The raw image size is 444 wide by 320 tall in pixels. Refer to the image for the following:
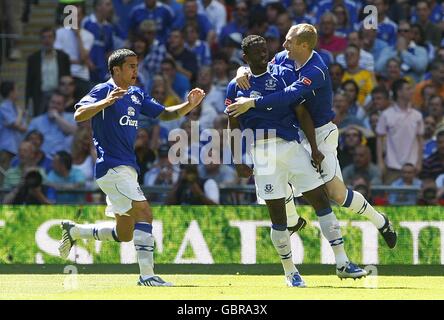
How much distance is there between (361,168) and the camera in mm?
17344

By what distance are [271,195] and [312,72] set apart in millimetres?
1272

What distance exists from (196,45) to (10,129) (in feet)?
11.0

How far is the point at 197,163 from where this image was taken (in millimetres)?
17234

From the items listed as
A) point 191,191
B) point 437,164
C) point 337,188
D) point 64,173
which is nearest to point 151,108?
point 337,188

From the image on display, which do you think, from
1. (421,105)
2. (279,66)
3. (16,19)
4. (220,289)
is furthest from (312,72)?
(16,19)

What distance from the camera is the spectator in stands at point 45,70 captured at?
751 inches

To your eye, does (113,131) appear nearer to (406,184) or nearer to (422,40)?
(406,184)

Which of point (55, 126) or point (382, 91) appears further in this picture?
point (55, 126)

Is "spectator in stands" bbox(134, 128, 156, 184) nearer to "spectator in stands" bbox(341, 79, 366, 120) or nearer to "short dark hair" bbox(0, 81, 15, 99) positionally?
"short dark hair" bbox(0, 81, 15, 99)

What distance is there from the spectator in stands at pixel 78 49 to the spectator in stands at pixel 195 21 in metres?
1.50

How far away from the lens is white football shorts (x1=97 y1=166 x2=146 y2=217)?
11656 millimetres

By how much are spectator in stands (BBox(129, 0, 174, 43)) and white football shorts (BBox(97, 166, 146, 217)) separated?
8.07m

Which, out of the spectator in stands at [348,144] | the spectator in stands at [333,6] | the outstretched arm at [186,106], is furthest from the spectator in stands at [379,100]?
the outstretched arm at [186,106]
